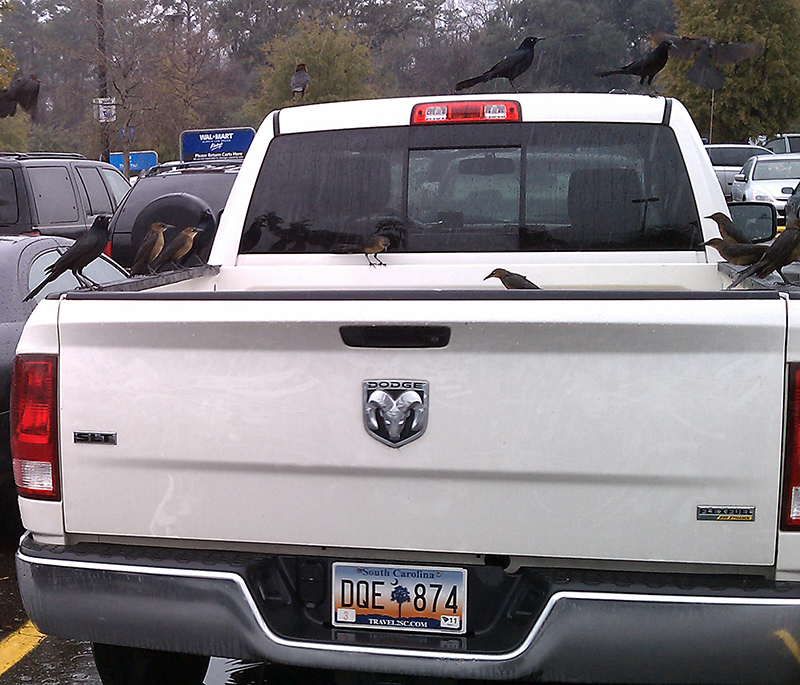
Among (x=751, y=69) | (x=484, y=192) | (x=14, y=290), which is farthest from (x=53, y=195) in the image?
(x=751, y=69)

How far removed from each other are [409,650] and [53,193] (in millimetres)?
11613

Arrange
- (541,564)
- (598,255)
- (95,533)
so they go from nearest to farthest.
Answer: (541,564) → (95,533) → (598,255)

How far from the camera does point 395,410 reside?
8.99 feet

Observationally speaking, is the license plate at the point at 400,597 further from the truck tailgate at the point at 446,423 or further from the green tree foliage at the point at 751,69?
the green tree foliage at the point at 751,69

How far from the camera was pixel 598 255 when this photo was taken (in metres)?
4.18

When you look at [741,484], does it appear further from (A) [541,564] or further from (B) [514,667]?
(B) [514,667]

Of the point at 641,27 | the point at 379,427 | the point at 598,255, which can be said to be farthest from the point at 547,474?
the point at 641,27

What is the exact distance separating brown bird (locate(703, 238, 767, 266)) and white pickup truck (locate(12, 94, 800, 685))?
1.37 metres

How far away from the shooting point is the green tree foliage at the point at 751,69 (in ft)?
114

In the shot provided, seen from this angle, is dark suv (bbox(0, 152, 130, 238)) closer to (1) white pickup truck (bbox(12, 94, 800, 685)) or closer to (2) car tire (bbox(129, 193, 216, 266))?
(2) car tire (bbox(129, 193, 216, 266))

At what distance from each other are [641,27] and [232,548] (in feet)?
196

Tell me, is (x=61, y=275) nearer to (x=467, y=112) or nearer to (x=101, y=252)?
(x=101, y=252)

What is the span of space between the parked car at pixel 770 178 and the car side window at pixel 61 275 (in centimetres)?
1748

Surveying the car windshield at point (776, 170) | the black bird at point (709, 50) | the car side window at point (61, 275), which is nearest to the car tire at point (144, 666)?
the car side window at point (61, 275)
